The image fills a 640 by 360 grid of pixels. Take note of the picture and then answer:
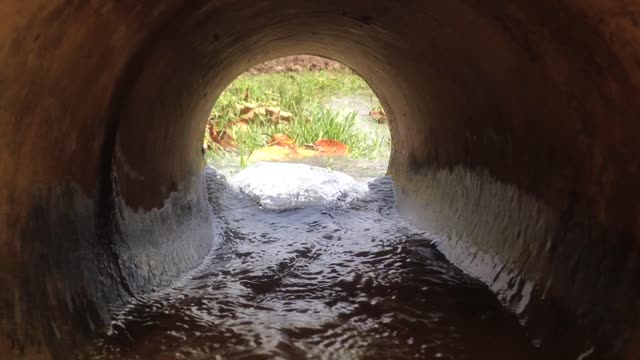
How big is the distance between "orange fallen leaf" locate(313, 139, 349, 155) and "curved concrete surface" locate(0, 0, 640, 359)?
3904 millimetres

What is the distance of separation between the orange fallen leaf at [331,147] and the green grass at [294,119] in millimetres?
100

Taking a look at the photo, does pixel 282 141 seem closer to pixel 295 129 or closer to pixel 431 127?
pixel 295 129

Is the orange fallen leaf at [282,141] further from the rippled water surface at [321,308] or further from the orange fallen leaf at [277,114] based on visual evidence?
the rippled water surface at [321,308]

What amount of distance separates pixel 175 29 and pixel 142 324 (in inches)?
52.6

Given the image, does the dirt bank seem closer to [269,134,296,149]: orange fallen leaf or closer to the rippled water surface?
[269,134,296,149]: orange fallen leaf

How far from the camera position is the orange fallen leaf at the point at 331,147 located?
866 cm

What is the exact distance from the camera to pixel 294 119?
9.70 meters

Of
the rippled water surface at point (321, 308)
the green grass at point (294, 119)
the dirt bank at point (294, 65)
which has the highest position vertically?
the dirt bank at point (294, 65)

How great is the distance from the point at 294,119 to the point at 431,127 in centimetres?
501

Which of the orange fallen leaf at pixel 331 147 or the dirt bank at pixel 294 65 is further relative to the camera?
the dirt bank at pixel 294 65

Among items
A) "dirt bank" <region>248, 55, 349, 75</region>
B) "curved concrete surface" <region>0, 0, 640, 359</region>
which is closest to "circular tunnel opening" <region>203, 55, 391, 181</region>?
"dirt bank" <region>248, 55, 349, 75</region>

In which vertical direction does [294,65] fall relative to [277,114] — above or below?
above

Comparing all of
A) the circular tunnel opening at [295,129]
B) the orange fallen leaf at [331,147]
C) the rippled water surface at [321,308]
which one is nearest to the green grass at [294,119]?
the circular tunnel opening at [295,129]

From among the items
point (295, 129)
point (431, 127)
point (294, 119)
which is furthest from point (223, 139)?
point (431, 127)
